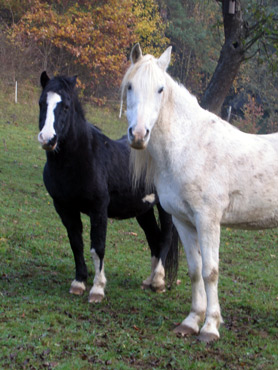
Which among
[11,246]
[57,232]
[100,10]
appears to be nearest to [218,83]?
[57,232]

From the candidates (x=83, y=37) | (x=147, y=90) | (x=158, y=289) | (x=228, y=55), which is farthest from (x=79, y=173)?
(x=83, y=37)

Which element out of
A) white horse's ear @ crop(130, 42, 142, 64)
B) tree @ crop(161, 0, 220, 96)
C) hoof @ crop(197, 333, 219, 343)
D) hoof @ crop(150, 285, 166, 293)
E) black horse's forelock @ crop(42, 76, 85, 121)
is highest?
tree @ crop(161, 0, 220, 96)

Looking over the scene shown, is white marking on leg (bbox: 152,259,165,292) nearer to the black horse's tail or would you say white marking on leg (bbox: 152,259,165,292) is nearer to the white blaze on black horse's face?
Result: the black horse's tail

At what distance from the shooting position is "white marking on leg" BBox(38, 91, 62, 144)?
4.99 m

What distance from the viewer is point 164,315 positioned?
213 inches

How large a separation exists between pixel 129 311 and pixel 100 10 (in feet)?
78.5

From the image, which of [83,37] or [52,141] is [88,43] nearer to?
[83,37]

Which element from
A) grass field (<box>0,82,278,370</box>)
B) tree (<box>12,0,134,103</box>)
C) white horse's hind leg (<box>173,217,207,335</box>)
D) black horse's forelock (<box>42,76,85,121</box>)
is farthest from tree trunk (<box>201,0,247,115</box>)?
tree (<box>12,0,134,103</box>)

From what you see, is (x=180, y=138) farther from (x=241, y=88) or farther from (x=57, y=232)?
(x=241, y=88)

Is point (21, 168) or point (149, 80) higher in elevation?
point (149, 80)

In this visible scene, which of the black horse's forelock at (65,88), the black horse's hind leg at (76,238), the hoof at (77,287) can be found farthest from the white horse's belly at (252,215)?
the black horse's forelock at (65,88)

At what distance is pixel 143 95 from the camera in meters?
4.39

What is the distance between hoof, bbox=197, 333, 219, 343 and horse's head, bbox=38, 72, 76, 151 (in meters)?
2.36

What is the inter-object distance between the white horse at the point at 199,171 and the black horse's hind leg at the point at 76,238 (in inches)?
46.4
